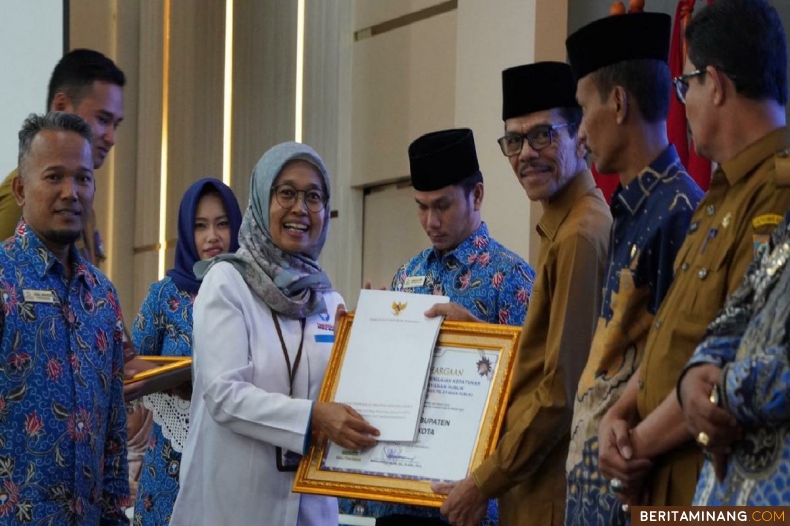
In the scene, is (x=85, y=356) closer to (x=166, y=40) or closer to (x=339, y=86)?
(x=339, y=86)

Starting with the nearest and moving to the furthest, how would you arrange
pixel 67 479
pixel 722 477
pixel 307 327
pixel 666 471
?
pixel 722 477, pixel 666 471, pixel 67 479, pixel 307 327

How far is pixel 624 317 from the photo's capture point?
248 cm

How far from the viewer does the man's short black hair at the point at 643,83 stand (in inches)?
104

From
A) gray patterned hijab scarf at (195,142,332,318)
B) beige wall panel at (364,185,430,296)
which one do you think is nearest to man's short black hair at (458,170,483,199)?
gray patterned hijab scarf at (195,142,332,318)

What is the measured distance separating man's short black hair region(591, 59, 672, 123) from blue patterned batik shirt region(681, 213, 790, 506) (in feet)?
2.47

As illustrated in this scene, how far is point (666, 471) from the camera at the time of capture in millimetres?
2258

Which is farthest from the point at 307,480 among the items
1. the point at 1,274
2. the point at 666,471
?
the point at 666,471

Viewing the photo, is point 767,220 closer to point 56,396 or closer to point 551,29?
point 56,396

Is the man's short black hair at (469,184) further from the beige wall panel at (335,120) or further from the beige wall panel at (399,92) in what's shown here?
the beige wall panel at (335,120)

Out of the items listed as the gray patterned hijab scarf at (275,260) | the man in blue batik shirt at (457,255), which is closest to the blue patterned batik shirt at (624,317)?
the man in blue batik shirt at (457,255)

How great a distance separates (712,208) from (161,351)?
2.88 m

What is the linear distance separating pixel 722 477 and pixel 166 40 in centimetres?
649

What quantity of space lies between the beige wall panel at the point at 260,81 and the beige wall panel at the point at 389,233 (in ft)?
3.31

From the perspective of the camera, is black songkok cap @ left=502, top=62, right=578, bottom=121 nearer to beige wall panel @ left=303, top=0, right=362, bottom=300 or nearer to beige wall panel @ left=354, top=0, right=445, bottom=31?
beige wall panel @ left=354, top=0, right=445, bottom=31
